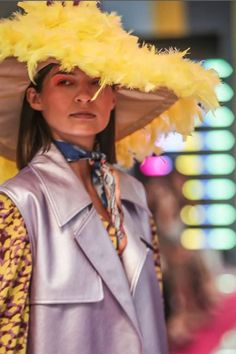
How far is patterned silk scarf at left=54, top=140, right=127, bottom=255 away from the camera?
138 centimetres

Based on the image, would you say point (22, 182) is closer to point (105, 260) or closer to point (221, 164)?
point (105, 260)

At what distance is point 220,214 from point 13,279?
3.34 metres

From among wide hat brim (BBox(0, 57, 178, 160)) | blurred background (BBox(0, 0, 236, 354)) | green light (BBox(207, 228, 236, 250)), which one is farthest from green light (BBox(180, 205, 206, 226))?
wide hat brim (BBox(0, 57, 178, 160))

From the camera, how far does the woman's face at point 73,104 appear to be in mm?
1350

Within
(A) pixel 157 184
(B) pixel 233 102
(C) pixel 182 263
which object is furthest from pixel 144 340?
(B) pixel 233 102

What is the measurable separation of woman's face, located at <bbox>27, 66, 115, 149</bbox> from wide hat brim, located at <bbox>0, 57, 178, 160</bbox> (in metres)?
0.05

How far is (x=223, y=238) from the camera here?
4438 mm

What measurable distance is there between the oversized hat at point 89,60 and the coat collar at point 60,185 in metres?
0.14

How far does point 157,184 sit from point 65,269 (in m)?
2.27

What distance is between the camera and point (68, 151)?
54.5 inches

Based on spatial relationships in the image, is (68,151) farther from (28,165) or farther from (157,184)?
(157,184)

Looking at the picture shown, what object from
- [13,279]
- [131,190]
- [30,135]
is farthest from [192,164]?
[13,279]

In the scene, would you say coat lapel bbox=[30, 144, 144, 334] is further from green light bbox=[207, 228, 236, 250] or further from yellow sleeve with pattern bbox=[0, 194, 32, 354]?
green light bbox=[207, 228, 236, 250]

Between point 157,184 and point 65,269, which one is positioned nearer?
point 65,269
